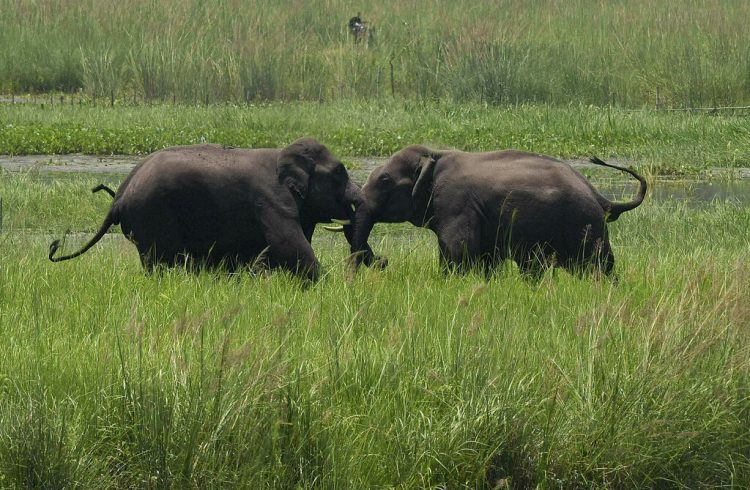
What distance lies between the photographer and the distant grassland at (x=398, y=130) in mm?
14656

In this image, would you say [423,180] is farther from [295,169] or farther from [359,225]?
[295,169]

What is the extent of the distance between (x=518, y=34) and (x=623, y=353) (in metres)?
14.9

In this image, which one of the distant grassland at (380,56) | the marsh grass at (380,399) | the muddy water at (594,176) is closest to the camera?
the marsh grass at (380,399)

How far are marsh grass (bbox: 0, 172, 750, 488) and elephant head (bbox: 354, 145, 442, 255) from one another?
191 cm

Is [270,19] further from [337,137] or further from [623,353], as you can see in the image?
[623,353]

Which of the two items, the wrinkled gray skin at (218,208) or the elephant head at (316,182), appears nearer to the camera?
the wrinkled gray skin at (218,208)

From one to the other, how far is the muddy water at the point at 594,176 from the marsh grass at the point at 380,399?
6.41m

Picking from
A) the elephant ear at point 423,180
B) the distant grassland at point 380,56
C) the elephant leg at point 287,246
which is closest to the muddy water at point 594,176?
the distant grassland at point 380,56

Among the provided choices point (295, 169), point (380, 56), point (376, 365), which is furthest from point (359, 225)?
point (380, 56)

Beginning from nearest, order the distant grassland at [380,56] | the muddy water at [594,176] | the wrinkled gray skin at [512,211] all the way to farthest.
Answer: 1. the wrinkled gray skin at [512,211]
2. the muddy water at [594,176]
3. the distant grassland at [380,56]

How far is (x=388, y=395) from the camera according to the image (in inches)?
209

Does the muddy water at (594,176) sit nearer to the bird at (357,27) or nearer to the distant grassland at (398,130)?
the distant grassland at (398,130)

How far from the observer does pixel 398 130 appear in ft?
51.0

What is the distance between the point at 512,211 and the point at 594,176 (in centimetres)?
611
